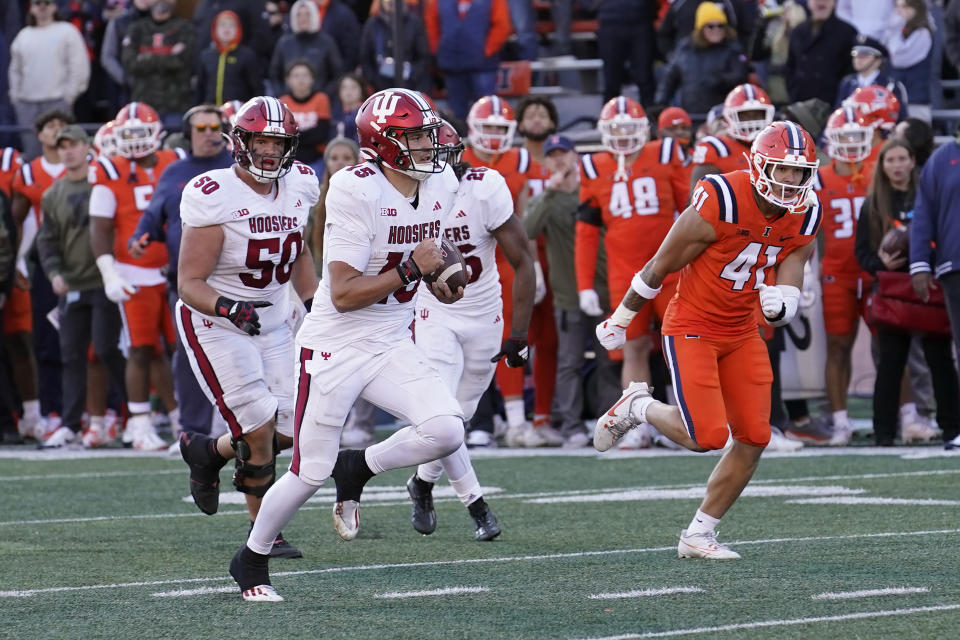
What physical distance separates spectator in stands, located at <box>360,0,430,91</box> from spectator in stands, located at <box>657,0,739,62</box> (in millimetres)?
1782

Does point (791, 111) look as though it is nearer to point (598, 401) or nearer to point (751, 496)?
point (598, 401)

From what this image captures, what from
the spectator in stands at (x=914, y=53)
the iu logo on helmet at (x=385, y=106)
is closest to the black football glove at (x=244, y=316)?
the iu logo on helmet at (x=385, y=106)

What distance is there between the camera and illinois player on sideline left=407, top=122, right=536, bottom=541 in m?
6.66

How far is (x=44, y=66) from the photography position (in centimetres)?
1398

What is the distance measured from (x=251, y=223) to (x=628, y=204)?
13.1 feet

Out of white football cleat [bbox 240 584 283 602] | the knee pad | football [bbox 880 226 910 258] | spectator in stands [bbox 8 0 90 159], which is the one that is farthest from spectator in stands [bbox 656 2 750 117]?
white football cleat [bbox 240 584 283 602]

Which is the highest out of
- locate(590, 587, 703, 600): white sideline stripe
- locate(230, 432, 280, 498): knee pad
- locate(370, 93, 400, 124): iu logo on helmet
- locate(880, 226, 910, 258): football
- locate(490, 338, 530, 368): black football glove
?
locate(370, 93, 400, 124): iu logo on helmet

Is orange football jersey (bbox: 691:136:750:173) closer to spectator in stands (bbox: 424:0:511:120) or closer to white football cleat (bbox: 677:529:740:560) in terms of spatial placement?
white football cleat (bbox: 677:529:740:560)

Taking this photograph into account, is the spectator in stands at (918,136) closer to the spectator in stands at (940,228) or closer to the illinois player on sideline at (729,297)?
the spectator in stands at (940,228)

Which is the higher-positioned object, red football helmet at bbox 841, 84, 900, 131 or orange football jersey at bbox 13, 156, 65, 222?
red football helmet at bbox 841, 84, 900, 131

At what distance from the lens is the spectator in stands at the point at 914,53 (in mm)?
12406

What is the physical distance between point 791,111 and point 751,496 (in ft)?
13.1

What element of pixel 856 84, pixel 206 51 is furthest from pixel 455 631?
pixel 206 51

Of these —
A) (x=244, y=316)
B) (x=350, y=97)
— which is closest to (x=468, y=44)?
(x=350, y=97)
